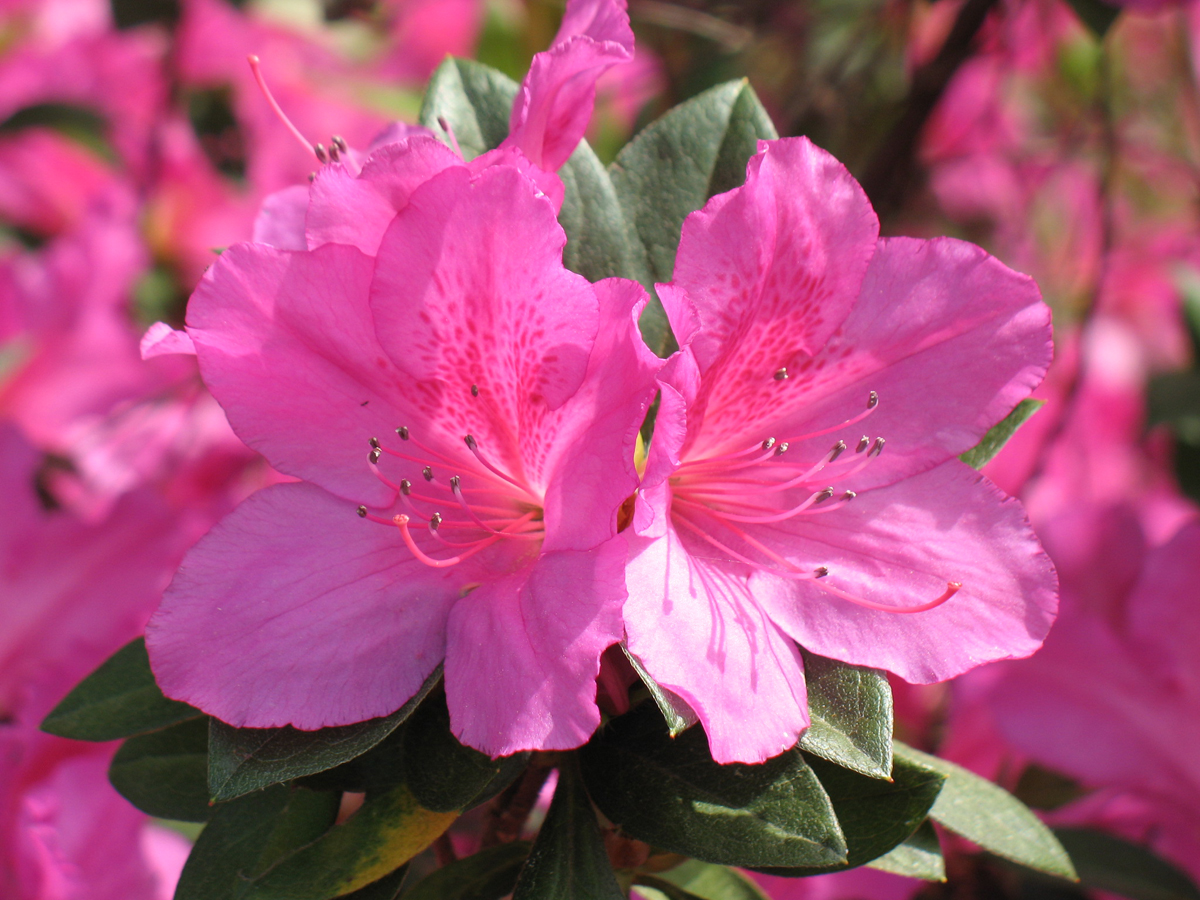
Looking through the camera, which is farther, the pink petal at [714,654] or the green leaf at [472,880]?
the green leaf at [472,880]

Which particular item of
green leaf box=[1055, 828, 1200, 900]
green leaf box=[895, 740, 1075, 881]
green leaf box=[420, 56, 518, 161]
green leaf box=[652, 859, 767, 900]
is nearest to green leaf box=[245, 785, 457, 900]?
green leaf box=[652, 859, 767, 900]

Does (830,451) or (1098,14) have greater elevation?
(830,451)

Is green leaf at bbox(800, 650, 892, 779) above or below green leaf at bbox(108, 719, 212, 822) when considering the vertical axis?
below

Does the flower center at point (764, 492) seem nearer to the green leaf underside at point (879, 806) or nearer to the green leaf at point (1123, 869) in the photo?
the green leaf underside at point (879, 806)

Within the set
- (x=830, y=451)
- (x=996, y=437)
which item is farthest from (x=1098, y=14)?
(x=830, y=451)

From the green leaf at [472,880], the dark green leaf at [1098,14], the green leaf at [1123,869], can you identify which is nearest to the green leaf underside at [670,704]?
the green leaf at [472,880]

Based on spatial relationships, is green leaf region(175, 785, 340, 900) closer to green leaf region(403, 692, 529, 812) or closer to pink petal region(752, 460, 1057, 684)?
green leaf region(403, 692, 529, 812)

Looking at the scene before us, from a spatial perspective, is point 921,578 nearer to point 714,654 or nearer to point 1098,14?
point 714,654
